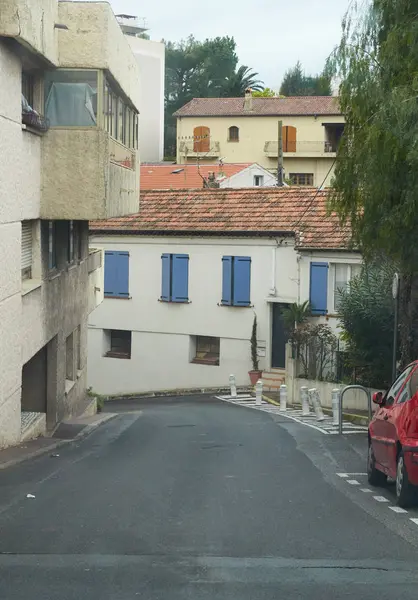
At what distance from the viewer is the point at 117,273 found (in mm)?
38688

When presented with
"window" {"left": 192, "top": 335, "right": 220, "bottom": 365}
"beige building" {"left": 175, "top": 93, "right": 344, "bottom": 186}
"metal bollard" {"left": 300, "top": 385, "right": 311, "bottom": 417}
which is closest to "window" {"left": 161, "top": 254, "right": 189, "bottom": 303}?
"window" {"left": 192, "top": 335, "right": 220, "bottom": 365}

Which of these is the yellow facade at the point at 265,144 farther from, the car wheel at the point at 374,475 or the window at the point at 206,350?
the car wheel at the point at 374,475

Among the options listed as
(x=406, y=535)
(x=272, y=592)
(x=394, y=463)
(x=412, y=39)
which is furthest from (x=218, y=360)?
(x=272, y=592)

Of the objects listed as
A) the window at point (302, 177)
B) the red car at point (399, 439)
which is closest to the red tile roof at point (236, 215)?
the red car at point (399, 439)

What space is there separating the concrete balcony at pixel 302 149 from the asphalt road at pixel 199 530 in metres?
57.6

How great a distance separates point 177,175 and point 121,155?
28920mm

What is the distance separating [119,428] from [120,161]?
6093 mm

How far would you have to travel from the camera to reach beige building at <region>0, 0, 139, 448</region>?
15789 millimetres

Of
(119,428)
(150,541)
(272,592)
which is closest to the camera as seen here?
(272,592)

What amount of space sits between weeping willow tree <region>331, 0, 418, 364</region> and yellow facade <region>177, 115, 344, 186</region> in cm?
5486

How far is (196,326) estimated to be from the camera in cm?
→ 3753

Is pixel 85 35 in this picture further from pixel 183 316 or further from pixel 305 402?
pixel 183 316

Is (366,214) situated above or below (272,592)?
above

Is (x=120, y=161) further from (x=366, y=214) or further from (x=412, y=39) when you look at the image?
(x=412, y=39)
